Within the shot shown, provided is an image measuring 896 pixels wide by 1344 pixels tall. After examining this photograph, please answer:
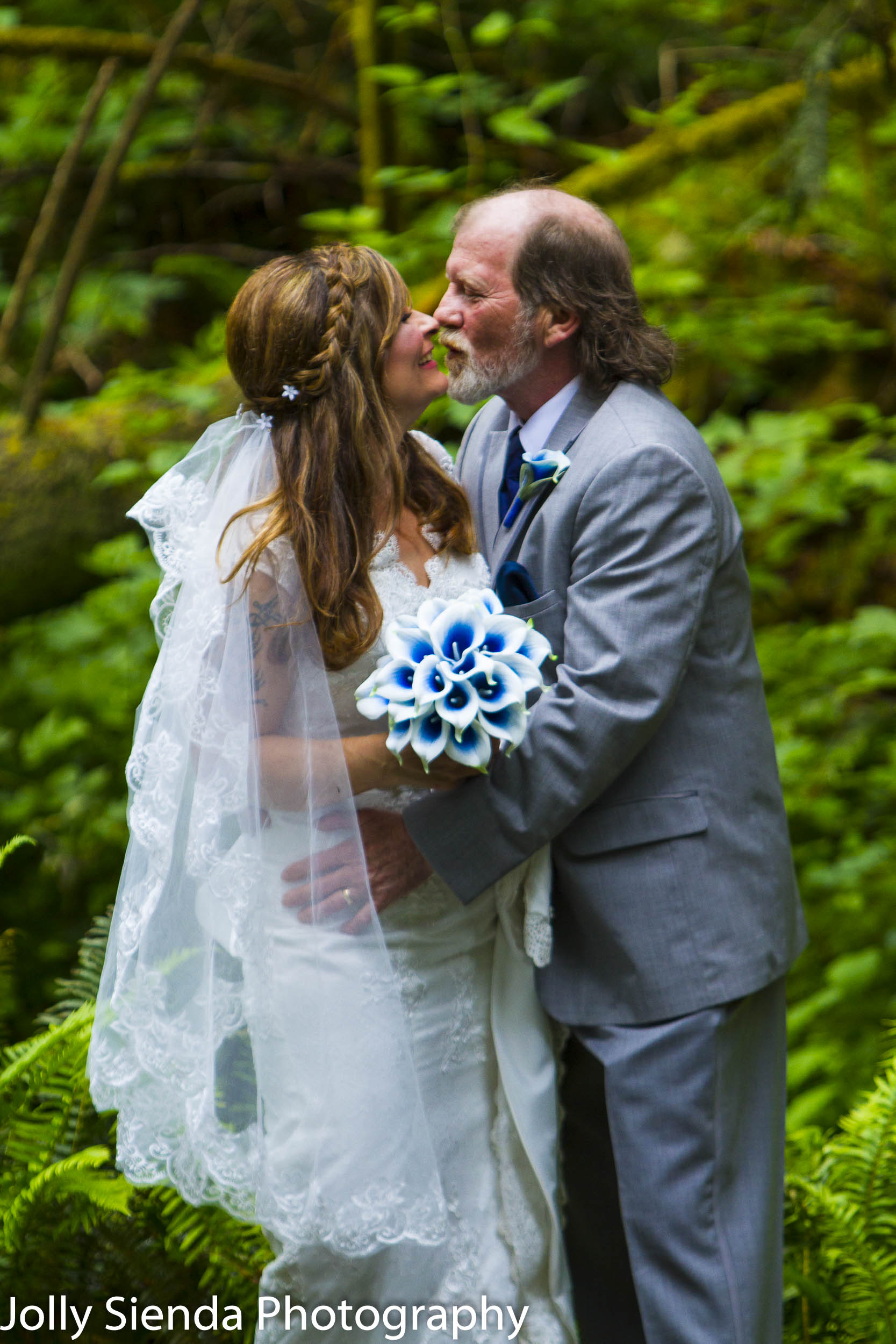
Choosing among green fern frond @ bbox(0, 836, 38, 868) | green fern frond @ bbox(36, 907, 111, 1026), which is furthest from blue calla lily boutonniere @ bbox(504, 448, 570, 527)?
A: green fern frond @ bbox(36, 907, 111, 1026)

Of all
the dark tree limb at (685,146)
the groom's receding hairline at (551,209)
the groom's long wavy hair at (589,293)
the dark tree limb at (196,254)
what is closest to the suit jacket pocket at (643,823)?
the groom's long wavy hair at (589,293)

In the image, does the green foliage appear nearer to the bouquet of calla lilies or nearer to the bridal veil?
the bridal veil

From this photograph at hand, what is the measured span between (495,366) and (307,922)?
114cm

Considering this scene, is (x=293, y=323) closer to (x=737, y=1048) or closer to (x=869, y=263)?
(x=737, y=1048)

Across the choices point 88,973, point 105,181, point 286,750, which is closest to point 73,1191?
point 88,973

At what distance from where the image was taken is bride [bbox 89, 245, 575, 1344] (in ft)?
6.68

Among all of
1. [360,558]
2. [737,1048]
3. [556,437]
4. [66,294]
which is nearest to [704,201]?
[66,294]

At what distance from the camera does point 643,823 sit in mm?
2152

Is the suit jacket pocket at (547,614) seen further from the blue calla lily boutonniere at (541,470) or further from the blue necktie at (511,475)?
the blue necktie at (511,475)

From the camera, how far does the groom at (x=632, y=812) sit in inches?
81.0

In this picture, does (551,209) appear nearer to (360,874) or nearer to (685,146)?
(360,874)

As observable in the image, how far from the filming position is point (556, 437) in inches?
90.3

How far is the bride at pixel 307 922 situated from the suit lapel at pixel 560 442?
0.56 feet

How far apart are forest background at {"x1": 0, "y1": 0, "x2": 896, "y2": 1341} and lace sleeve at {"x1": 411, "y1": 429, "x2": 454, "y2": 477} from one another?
61 cm
